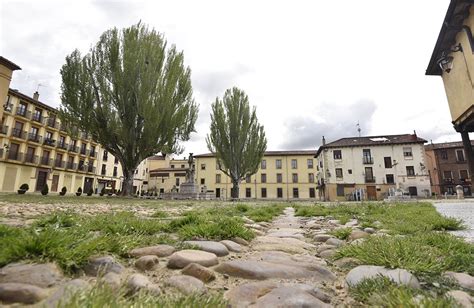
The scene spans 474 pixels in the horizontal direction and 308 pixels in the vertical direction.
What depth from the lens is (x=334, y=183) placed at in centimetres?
3609

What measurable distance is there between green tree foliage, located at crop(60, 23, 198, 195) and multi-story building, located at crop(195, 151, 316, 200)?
30933mm

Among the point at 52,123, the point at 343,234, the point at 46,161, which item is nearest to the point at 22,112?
the point at 52,123

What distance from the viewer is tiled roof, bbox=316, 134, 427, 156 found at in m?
35.4

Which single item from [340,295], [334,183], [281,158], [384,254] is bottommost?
[340,295]

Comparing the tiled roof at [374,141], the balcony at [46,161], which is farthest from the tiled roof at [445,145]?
the balcony at [46,161]

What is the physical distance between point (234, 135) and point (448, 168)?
38559mm

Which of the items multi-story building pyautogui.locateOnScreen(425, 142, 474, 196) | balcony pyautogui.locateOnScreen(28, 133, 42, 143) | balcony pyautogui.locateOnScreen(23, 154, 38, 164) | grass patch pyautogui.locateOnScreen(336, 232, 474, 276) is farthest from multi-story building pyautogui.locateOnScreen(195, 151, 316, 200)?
grass patch pyautogui.locateOnScreen(336, 232, 474, 276)

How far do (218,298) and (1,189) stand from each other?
40068 mm

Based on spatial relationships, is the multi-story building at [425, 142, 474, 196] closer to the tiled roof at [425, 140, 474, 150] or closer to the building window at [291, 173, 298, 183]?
the tiled roof at [425, 140, 474, 150]

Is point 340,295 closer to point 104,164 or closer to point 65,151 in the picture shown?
point 65,151

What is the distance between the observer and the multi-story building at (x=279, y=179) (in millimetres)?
47812

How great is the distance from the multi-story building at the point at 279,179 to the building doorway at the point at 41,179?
24267 mm

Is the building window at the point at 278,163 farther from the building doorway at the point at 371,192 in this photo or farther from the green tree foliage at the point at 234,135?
the green tree foliage at the point at 234,135

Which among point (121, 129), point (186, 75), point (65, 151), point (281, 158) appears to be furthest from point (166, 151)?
point (281, 158)
